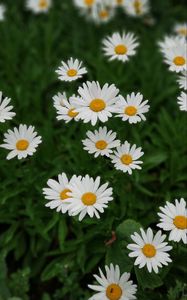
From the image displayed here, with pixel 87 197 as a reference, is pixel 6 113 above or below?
above

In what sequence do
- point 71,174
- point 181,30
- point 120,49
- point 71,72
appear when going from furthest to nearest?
point 181,30
point 120,49
point 71,174
point 71,72

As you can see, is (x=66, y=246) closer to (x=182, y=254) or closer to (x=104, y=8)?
(x=182, y=254)

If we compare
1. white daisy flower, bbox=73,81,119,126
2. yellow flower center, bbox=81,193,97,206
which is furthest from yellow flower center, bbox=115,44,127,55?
yellow flower center, bbox=81,193,97,206

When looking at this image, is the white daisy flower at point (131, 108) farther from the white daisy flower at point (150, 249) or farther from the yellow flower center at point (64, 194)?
the white daisy flower at point (150, 249)

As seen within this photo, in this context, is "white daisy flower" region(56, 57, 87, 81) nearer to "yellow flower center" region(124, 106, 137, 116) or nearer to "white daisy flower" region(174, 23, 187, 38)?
"yellow flower center" region(124, 106, 137, 116)

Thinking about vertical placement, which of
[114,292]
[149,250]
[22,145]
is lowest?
[114,292]

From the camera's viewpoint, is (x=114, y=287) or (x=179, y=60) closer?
(x=114, y=287)

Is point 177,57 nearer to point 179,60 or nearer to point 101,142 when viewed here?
point 179,60

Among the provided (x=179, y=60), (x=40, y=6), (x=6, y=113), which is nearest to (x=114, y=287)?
(x=6, y=113)

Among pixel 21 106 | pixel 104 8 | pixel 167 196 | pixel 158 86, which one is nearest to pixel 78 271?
pixel 167 196
